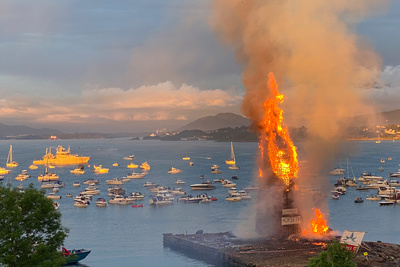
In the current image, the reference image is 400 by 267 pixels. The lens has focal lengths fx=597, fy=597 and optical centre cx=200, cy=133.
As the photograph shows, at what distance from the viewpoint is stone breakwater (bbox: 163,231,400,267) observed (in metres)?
49.0

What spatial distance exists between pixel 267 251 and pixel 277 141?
40.2 feet

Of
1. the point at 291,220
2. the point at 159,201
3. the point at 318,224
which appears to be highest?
the point at 159,201

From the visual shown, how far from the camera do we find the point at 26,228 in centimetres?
3203

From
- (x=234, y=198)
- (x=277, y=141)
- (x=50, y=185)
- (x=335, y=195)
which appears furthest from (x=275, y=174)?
(x=50, y=185)

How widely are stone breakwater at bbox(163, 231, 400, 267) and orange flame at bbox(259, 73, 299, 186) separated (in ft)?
21.9

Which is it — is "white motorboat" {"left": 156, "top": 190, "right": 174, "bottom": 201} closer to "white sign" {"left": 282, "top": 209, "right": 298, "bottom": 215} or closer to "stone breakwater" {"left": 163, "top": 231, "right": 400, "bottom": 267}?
"stone breakwater" {"left": 163, "top": 231, "right": 400, "bottom": 267}

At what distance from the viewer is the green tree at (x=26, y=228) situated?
1225 inches

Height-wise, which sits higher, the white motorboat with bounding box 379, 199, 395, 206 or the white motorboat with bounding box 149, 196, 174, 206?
the white motorboat with bounding box 149, 196, 174, 206

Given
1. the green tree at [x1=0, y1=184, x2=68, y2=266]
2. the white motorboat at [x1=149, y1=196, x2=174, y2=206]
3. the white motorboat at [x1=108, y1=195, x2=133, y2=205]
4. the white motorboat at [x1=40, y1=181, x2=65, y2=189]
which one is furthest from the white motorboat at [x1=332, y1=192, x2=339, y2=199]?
the green tree at [x1=0, y1=184, x2=68, y2=266]

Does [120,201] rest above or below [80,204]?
above

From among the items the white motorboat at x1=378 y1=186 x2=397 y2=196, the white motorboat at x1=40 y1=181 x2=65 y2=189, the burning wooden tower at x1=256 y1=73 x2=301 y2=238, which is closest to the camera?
the burning wooden tower at x1=256 y1=73 x2=301 y2=238

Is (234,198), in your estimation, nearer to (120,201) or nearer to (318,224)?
(120,201)

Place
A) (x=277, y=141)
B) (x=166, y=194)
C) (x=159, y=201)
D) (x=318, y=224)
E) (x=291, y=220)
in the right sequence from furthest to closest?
(x=166, y=194), (x=159, y=201), (x=277, y=141), (x=318, y=224), (x=291, y=220)

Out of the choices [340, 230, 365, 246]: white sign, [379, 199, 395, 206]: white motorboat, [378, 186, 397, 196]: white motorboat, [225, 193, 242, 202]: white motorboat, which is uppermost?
[378, 186, 397, 196]: white motorboat
